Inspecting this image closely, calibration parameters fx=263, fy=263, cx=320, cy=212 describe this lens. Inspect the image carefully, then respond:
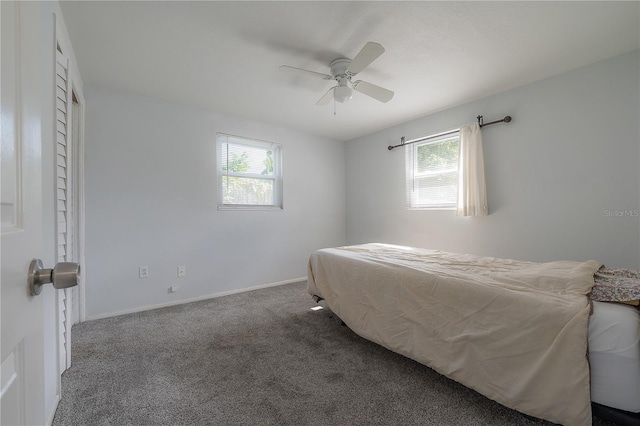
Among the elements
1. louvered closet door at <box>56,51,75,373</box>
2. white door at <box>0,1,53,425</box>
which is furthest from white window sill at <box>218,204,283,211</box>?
white door at <box>0,1,53,425</box>

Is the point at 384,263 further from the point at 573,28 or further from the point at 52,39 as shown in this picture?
the point at 52,39

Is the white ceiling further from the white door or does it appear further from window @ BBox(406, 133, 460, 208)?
the white door

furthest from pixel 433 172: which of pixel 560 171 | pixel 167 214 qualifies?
pixel 167 214

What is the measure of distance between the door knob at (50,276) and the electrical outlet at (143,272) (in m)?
2.73

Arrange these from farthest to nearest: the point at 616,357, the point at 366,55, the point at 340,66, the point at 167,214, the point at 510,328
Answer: the point at 167,214 < the point at 340,66 < the point at 366,55 < the point at 510,328 < the point at 616,357

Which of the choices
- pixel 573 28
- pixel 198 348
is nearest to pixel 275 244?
pixel 198 348

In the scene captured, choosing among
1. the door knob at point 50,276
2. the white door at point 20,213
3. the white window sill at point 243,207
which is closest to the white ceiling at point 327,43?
the white window sill at point 243,207

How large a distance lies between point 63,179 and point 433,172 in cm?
369

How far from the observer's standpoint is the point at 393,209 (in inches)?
155

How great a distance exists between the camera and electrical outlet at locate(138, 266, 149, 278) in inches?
113

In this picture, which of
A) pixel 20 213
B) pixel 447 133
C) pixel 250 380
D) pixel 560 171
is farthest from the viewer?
pixel 447 133

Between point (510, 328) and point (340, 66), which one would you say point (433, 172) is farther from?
point (510, 328)

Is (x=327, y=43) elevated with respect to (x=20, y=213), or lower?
elevated

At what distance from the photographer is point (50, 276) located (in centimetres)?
53
